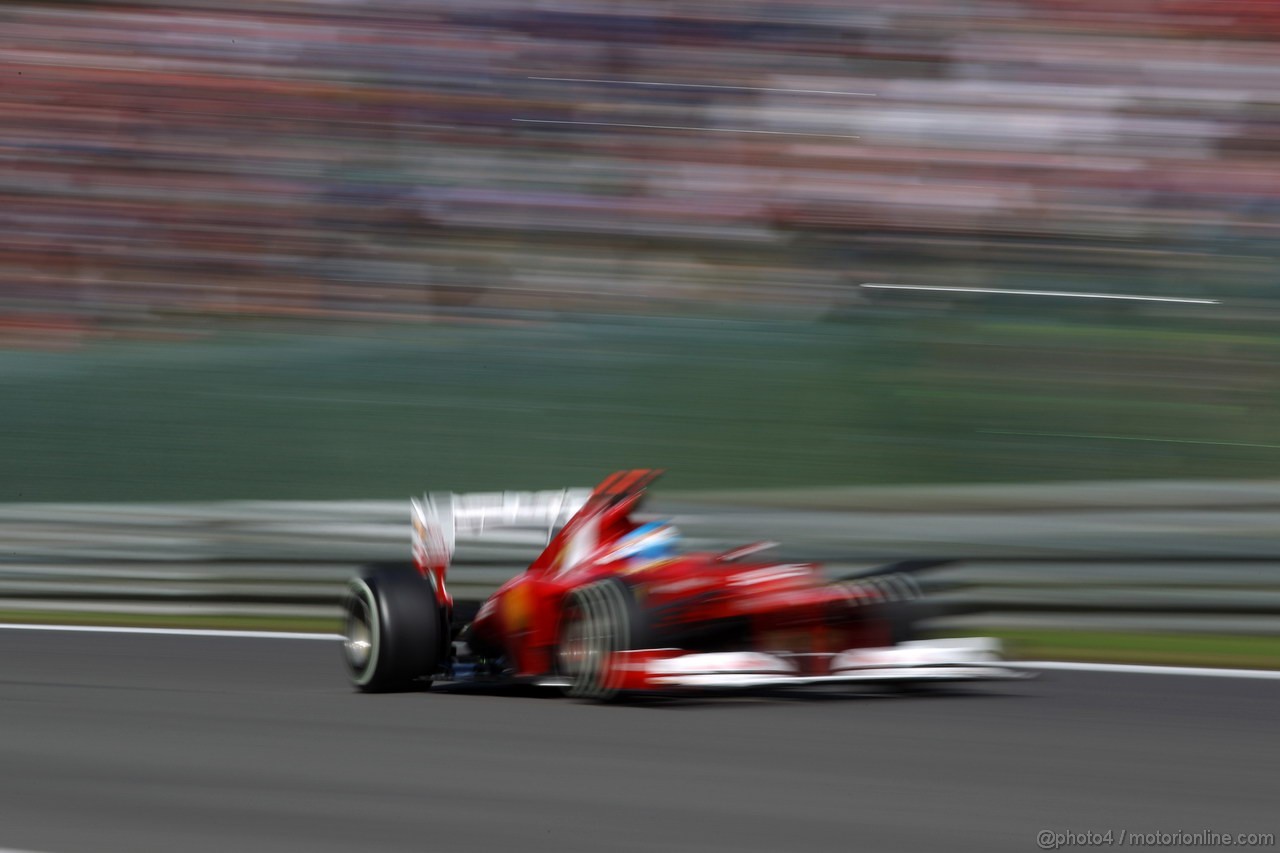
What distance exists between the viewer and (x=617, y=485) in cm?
642

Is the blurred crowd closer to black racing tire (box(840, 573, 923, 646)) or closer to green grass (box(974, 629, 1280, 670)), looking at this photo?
green grass (box(974, 629, 1280, 670))

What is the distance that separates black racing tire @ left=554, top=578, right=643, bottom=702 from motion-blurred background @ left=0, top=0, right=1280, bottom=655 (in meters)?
3.63

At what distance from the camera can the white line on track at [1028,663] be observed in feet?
24.0

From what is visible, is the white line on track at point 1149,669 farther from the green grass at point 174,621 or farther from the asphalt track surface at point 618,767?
the green grass at point 174,621

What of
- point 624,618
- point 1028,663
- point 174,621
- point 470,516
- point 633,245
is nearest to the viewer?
point 624,618

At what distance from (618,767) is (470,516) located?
7.38 ft

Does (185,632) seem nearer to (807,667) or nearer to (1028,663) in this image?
(1028,663)

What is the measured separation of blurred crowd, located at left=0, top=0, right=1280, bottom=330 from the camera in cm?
1240

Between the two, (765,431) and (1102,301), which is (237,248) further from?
(1102,301)

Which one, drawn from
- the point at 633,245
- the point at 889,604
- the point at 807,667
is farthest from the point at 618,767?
the point at 633,245

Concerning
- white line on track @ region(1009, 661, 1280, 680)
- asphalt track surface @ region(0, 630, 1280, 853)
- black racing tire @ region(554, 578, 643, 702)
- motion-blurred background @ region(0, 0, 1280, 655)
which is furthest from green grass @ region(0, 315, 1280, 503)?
black racing tire @ region(554, 578, 643, 702)

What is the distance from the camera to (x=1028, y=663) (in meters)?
7.82

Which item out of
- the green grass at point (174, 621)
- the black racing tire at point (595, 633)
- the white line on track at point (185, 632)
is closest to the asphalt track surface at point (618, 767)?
the black racing tire at point (595, 633)

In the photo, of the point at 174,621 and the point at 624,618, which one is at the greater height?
the point at 174,621
